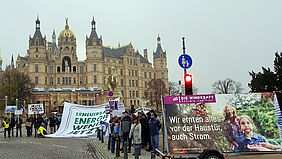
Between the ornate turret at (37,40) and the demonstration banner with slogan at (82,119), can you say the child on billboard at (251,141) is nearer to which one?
the demonstration banner with slogan at (82,119)

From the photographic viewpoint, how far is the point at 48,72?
245 feet

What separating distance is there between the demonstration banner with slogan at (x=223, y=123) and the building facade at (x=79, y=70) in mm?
55694

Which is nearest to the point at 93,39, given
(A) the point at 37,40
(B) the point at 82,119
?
(A) the point at 37,40

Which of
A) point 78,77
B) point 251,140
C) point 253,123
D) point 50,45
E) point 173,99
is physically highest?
point 50,45

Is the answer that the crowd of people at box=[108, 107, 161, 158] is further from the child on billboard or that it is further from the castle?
the castle

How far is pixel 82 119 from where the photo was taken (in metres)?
17.4

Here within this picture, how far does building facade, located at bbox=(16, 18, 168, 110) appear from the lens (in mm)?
63406

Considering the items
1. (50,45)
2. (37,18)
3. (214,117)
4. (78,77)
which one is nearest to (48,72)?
(78,77)

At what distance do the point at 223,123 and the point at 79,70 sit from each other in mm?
73566

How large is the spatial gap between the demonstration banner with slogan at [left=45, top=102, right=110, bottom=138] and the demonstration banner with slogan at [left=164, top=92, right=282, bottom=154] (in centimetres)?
1041

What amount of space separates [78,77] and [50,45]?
1934 inches

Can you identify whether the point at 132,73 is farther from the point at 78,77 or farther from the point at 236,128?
the point at 236,128

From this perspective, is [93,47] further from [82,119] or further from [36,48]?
[82,119]

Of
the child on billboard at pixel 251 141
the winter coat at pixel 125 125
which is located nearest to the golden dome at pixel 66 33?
the winter coat at pixel 125 125
